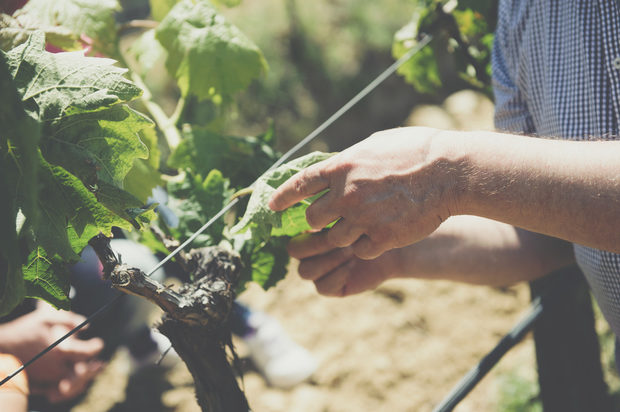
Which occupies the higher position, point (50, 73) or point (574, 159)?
point (50, 73)

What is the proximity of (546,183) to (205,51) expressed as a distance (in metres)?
0.63

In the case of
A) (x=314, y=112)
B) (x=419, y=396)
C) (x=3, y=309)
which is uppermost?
(x=3, y=309)

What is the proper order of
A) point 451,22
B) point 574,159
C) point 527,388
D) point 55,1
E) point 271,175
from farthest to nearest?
1. point 527,388
2. point 451,22
3. point 55,1
4. point 271,175
5. point 574,159

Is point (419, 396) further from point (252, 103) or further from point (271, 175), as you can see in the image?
point (252, 103)

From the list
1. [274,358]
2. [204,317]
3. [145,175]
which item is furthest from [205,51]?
[274,358]

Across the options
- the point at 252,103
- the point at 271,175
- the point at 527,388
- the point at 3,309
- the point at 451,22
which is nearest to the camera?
the point at 3,309

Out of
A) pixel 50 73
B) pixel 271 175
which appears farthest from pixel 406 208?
pixel 50 73

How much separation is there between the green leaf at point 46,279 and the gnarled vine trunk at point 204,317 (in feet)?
0.18

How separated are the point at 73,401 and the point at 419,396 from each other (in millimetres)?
1354

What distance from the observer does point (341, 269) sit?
42.9 inches

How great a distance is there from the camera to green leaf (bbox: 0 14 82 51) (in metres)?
0.80

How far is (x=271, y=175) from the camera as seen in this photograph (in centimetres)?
84

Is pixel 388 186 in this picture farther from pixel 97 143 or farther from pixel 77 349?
pixel 77 349

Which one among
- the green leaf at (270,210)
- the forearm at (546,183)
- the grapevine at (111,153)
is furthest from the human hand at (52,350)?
the forearm at (546,183)
